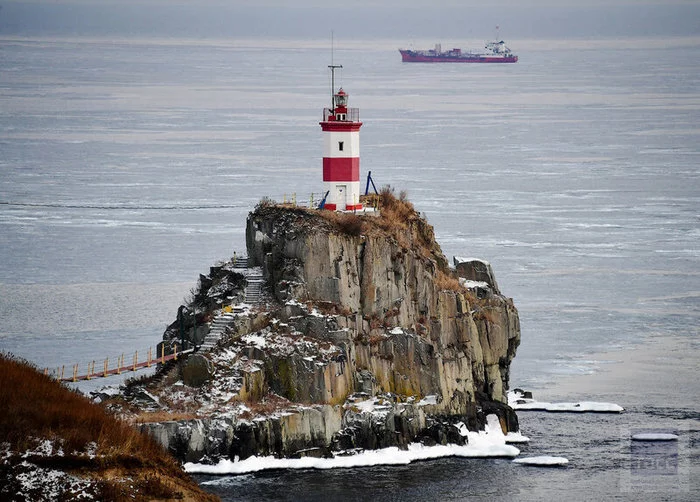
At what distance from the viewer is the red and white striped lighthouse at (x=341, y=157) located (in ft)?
178

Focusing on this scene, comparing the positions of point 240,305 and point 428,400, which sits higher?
point 240,305

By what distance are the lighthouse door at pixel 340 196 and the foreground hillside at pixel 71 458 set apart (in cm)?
2050

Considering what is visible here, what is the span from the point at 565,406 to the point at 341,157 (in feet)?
33.5

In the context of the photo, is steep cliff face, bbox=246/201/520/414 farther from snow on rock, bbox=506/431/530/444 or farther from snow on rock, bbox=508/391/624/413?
snow on rock, bbox=506/431/530/444

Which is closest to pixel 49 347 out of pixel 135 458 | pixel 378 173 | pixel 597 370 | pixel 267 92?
pixel 597 370

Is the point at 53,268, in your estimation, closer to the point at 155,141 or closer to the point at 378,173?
the point at 378,173

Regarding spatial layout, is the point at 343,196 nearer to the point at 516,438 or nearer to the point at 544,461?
the point at 516,438

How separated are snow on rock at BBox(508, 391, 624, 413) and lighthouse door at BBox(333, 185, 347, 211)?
7979 mm

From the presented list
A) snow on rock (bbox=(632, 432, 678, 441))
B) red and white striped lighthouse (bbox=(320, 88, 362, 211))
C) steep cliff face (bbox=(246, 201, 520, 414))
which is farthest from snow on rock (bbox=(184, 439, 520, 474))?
red and white striped lighthouse (bbox=(320, 88, 362, 211))

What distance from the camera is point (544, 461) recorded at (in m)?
48.6

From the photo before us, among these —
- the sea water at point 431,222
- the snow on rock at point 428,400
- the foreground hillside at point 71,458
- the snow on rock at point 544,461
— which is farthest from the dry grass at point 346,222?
the foreground hillside at point 71,458

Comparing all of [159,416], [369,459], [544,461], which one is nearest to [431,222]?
[544,461]

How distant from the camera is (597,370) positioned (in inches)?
2338

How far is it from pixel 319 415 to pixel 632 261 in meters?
34.8
